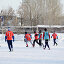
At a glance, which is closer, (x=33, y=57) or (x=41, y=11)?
(x=33, y=57)

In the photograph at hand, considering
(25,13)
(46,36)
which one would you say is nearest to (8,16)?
(25,13)

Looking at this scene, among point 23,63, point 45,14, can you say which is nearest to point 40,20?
point 45,14

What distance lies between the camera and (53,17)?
48562mm

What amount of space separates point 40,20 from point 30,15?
4.43m

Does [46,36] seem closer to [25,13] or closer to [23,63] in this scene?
[23,63]

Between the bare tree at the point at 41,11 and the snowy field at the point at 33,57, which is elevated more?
the bare tree at the point at 41,11

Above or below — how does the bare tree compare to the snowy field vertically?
above

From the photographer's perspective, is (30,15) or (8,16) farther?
(8,16)

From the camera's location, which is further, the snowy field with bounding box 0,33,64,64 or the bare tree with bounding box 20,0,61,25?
the bare tree with bounding box 20,0,61,25

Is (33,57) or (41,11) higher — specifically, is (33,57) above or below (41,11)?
below

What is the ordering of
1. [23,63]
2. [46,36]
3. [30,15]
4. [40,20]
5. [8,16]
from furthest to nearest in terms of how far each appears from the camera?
1. [8,16]
2. [40,20]
3. [30,15]
4. [46,36]
5. [23,63]

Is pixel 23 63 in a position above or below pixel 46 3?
below

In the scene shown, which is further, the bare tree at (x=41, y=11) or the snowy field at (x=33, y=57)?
the bare tree at (x=41, y=11)

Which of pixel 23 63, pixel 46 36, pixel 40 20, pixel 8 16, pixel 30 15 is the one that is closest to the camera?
pixel 23 63
